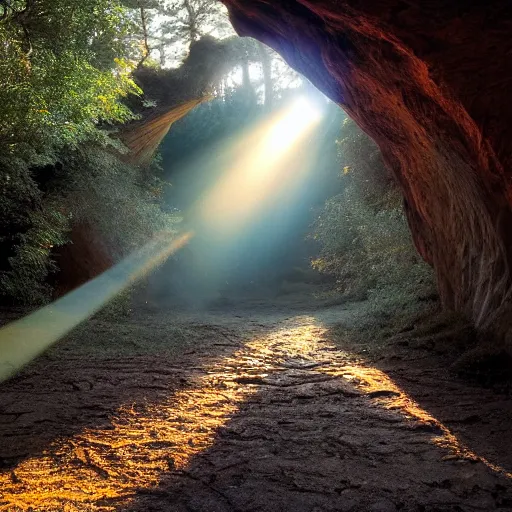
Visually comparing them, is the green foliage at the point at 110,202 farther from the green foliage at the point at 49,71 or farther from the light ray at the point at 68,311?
the green foliage at the point at 49,71

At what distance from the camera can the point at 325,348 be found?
831 centimetres

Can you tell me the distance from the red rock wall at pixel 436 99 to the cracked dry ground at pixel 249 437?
78.7 inches

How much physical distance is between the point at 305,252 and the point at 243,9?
1845 centimetres

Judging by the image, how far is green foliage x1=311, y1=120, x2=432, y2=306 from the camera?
10.8 m

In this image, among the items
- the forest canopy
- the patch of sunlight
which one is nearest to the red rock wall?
the forest canopy

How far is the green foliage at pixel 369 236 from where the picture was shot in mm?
10767

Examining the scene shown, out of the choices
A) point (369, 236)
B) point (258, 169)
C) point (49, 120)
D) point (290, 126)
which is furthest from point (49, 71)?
point (290, 126)

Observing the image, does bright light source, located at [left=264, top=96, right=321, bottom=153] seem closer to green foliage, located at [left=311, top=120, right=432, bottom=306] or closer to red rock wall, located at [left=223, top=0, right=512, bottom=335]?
green foliage, located at [left=311, top=120, right=432, bottom=306]

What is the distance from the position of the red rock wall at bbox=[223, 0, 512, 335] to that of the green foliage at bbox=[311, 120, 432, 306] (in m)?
1.86

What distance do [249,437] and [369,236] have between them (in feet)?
28.1

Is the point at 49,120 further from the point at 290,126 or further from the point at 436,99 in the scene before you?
the point at 290,126

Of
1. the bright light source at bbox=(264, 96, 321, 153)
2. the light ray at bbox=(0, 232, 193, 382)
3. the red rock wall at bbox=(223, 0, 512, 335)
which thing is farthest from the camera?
the bright light source at bbox=(264, 96, 321, 153)

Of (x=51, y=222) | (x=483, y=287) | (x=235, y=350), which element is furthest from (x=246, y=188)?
(x=483, y=287)

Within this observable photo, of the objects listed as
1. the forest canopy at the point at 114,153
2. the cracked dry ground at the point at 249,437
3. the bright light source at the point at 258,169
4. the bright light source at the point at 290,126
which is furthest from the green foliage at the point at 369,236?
the bright light source at the point at 290,126
